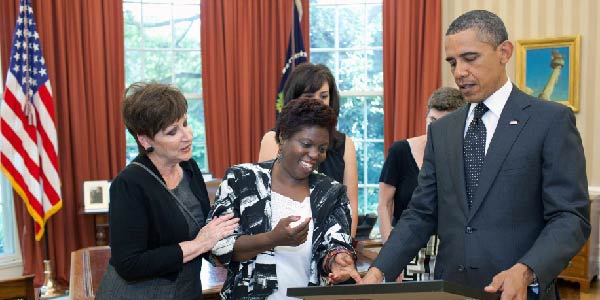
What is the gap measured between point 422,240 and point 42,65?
4321 mm

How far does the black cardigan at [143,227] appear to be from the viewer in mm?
1858

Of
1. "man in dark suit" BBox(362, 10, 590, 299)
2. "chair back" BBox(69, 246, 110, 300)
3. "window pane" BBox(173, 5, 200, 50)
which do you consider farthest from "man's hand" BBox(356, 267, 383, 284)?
"window pane" BBox(173, 5, 200, 50)

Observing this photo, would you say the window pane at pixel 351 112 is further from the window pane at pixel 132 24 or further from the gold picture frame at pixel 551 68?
the window pane at pixel 132 24

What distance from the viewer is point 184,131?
2.03 m

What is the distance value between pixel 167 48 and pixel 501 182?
5324 millimetres

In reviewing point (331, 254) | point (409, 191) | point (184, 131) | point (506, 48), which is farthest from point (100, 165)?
point (506, 48)

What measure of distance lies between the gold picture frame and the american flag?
14.9 ft

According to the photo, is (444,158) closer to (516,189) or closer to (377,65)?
(516,189)

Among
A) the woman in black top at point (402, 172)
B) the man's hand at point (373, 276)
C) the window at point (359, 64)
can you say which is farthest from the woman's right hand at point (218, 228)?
the window at point (359, 64)

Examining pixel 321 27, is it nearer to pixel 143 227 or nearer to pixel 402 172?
pixel 402 172

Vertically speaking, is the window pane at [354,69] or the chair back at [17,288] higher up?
the window pane at [354,69]

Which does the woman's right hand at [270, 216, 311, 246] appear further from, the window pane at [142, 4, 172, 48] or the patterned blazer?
the window pane at [142, 4, 172, 48]

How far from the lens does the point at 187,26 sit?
21.3 feet

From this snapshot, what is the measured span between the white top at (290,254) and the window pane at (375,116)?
16.8ft
